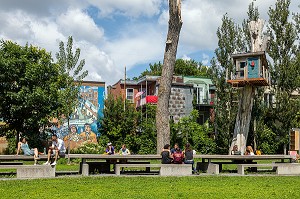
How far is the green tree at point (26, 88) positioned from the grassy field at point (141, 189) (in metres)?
18.9

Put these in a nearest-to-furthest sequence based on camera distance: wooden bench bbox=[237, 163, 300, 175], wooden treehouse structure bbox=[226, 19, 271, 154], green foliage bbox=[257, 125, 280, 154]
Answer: wooden bench bbox=[237, 163, 300, 175] → wooden treehouse structure bbox=[226, 19, 271, 154] → green foliage bbox=[257, 125, 280, 154]

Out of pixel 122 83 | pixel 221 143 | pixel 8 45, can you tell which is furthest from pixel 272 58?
pixel 8 45

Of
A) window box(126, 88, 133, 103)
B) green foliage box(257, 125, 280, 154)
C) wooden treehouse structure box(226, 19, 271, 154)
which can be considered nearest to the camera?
wooden treehouse structure box(226, 19, 271, 154)

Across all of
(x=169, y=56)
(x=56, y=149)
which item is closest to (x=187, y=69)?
(x=169, y=56)

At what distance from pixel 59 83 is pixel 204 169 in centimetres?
1841

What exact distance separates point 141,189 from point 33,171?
477 centimetres

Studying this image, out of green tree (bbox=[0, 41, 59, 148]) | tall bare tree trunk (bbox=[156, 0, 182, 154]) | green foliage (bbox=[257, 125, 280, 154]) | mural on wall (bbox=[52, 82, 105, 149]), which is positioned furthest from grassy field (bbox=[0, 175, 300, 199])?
mural on wall (bbox=[52, 82, 105, 149])

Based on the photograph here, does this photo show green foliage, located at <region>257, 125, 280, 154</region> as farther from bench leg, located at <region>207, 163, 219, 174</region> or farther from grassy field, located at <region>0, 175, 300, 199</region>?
grassy field, located at <region>0, 175, 300, 199</region>

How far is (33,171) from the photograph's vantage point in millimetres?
14047

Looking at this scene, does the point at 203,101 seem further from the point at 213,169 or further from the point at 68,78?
the point at 213,169

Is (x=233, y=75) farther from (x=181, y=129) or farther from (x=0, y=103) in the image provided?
(x=0, y=103)

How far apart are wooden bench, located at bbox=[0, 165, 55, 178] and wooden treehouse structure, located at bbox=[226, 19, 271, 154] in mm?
17302

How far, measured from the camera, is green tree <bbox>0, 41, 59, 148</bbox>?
3088cm

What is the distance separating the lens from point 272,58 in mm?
38156
